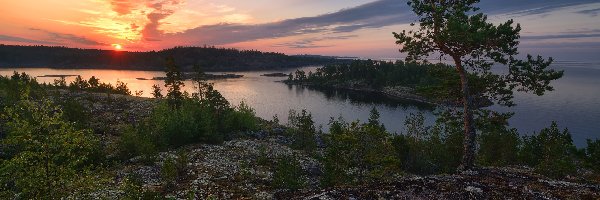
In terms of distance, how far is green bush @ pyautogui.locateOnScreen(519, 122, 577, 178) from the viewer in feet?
137

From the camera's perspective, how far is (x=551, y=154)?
5419 cm

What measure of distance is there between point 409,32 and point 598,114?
15670 cm

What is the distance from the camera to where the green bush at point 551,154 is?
137 feet

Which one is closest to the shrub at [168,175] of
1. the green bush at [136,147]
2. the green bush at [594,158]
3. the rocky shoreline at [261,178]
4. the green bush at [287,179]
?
the rocky shoreline at [261,178]

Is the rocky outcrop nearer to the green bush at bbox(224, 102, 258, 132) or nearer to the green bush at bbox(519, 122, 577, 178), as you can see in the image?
the green bush at bbox(519, 122, 577, 178)

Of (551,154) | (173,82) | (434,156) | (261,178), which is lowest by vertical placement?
(434,156)

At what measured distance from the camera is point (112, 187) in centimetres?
3781

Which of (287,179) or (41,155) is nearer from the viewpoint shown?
(41,155)

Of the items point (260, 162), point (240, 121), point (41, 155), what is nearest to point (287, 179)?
point (260, 162)

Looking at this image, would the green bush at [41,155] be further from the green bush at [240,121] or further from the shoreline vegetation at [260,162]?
the green bush at [240,121]

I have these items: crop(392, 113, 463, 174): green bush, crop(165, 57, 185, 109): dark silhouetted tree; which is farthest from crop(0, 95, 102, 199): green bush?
crop(165, 57, 185, 109): dark silhouetted tree

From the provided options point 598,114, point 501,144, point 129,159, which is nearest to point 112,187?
point 129,159

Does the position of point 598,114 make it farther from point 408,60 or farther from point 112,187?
point 112,187

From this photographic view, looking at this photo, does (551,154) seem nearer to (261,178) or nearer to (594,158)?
(594,158)
